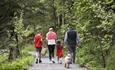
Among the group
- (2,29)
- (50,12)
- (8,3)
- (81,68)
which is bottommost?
(81,68)

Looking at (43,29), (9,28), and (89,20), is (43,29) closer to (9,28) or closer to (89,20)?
(89,20)

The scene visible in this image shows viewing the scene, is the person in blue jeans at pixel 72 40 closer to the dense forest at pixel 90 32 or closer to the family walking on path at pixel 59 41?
the family walking on path at pixel 59 41

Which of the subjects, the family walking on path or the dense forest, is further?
the family walking on path

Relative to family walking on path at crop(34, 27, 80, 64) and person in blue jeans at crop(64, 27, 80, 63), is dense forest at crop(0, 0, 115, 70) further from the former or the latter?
family walking on path at crop(34, 27, 80, 64)

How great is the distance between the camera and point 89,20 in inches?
716

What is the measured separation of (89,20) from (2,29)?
6934 mm

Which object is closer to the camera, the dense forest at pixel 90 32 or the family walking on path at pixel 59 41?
A: the dense forest at pixel 90 32

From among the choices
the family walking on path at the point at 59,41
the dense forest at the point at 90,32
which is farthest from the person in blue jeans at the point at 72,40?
the dense forest at the point at 90,32

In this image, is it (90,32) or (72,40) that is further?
(72,40)

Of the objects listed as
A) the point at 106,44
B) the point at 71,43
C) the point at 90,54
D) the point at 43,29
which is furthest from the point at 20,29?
the point at 43,29

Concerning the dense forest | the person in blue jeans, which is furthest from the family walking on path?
the dense forest

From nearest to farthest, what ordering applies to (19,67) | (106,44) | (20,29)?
1. (106,44)
2. (19,67)
3. (20,29)

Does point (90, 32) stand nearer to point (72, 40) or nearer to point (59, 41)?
point (72, 40)

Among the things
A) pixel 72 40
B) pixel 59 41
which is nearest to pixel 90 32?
pixel 72 40
